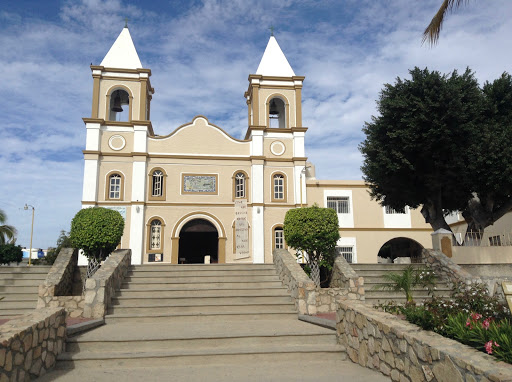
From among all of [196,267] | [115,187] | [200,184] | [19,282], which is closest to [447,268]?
[196,267]

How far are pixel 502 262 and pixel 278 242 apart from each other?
1025cm

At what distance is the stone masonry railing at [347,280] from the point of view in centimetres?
1115

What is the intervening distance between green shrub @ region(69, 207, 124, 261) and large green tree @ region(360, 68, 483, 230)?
9.30 m

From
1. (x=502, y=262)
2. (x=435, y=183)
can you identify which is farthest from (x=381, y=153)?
(x=502, y=262)

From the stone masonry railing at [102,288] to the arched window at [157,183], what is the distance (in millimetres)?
9690

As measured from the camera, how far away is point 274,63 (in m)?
23.9

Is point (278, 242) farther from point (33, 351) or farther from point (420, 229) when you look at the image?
point (33, 351)

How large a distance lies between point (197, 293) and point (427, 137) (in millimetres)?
9105

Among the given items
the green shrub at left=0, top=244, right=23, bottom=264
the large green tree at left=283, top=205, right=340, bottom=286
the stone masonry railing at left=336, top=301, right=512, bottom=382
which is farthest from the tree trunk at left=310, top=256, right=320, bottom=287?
the green shrub at left=0, top=244, right=23, bottom=264

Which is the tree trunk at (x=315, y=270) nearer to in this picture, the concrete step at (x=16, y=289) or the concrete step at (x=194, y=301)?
the concrete step at (x=194, y=301)

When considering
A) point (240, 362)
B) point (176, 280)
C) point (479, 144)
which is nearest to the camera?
point (240, 362)

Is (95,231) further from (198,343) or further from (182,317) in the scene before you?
(198,343)

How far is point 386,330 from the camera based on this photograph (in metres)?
5.49

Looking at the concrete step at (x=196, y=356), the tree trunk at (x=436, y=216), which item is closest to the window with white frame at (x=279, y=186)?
the tree trunk at (x=436, y=216)
